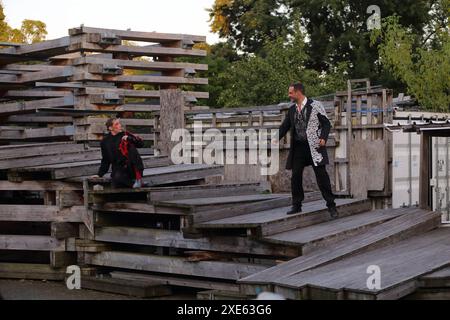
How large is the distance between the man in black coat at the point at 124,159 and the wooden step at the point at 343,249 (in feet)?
12.0

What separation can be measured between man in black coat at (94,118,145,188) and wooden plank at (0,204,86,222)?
3.17 feet

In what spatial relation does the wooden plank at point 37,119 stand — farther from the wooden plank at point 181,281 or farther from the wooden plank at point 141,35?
the wooden plank at point 181,281

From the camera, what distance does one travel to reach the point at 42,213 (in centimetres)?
1512

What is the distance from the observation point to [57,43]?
17781mm

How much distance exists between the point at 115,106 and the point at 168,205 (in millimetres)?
5288

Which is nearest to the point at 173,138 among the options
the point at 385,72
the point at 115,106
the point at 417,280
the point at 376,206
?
the point at 115,106

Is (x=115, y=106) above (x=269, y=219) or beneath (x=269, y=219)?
above

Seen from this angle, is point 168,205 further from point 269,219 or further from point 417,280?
Answer: point 417,280

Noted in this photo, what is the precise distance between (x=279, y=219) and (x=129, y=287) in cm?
244

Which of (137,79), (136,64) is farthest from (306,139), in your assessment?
(137,79)

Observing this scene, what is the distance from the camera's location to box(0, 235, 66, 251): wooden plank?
49.2ft

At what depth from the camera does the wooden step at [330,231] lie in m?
11.6

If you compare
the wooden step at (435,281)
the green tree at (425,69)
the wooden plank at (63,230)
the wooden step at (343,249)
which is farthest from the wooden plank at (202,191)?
the green tree at (425,69)

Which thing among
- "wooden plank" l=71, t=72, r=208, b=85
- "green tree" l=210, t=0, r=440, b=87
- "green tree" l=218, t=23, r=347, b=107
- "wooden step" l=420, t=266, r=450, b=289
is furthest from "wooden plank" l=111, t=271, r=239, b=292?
"green tree" l=210, t=0, r=440, b=87
